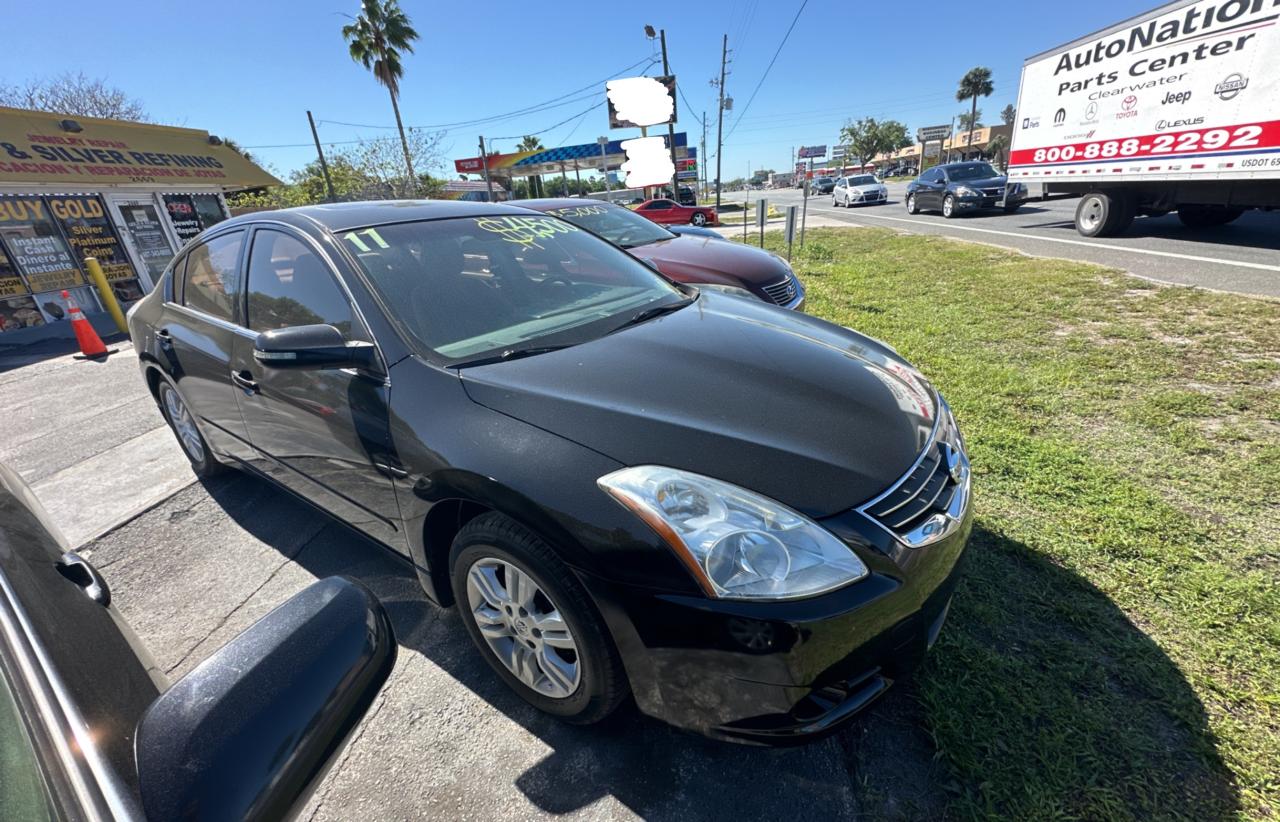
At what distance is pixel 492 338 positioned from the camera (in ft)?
6.66

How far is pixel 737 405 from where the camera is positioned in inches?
66.7

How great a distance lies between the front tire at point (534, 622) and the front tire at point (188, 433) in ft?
8.23

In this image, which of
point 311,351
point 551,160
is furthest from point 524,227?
point 551,160

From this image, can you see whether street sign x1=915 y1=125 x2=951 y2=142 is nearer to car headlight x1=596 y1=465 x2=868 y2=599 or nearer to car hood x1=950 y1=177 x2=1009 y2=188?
car hood x1=950 y1=177 x2=1009 y2=188

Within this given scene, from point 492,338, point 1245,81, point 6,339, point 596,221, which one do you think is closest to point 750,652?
point 492,338

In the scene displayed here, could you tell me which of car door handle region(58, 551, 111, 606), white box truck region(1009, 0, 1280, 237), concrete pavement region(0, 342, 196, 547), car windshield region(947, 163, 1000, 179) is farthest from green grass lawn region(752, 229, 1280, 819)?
car windshield region(947, 163, 1000, 179)

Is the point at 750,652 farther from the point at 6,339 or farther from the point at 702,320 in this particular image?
the point at 6,339

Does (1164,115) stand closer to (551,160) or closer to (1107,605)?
(1107,605)

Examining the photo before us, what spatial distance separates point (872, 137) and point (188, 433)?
82153 mm

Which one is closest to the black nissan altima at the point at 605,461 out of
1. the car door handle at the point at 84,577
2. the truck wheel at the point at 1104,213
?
the car door handle at the point at 84,577

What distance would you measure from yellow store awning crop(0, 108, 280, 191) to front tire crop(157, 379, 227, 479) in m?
9.49

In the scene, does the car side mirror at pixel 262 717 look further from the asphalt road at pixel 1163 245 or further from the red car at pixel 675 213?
the red car at pixel 675 213

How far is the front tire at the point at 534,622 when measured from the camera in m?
1.51

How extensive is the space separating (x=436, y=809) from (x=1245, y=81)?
1302 cm
